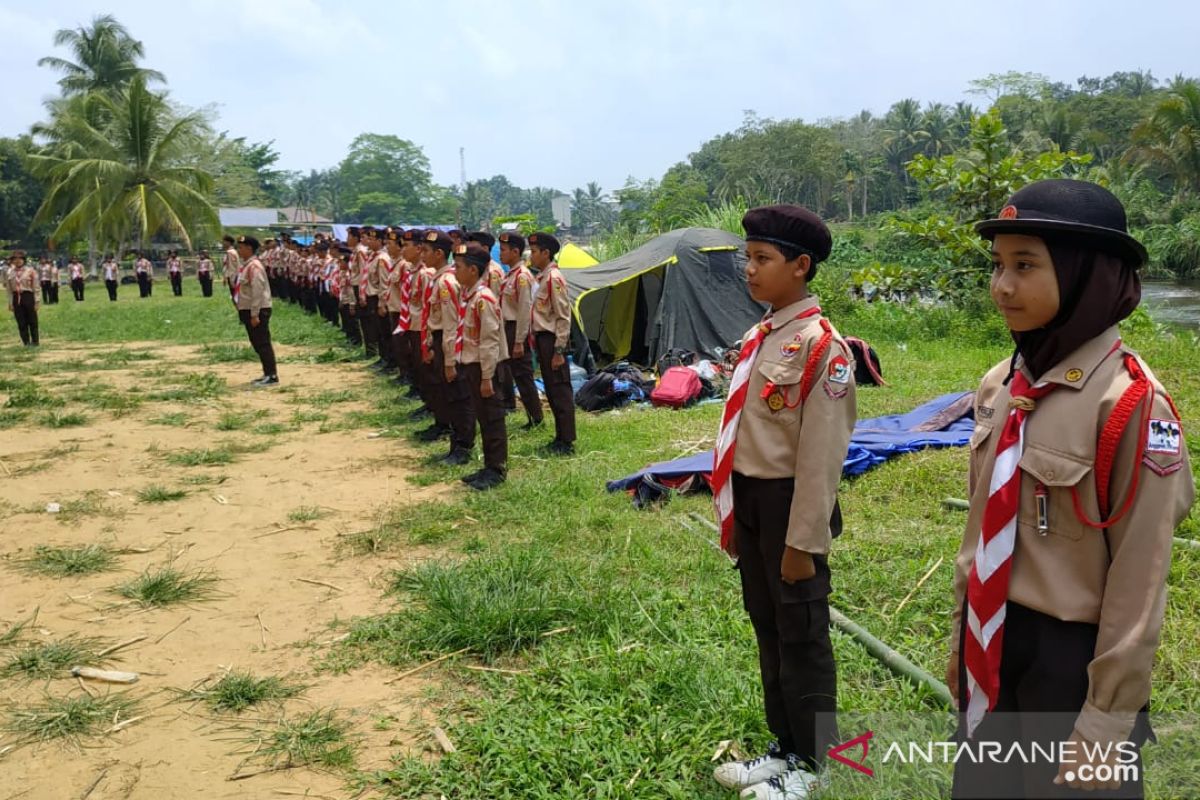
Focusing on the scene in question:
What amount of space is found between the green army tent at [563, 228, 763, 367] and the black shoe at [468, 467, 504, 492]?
446cm

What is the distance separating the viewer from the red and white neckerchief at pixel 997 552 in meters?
1.64

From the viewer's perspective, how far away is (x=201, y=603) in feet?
14.4

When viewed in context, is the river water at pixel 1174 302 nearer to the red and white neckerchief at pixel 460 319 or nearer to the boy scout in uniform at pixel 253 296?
the red and white neckerchief at pixel 460 319

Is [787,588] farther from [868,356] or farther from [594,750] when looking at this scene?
[868,356]

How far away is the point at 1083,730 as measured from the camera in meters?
1.50

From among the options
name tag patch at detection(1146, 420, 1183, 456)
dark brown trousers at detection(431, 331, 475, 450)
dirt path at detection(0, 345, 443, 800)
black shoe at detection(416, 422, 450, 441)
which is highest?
name tag patch at detection(1146, 420, 1183, 456)

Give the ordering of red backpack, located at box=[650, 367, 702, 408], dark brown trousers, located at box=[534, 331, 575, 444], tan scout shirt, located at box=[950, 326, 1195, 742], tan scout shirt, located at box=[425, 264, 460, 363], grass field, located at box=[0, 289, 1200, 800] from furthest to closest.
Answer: red backpack, located at box=[650, 367, 702, 408] → dark brown trousers, located at box=[534, 331, 575, 444] → tan scout shirt, located at box=[425, 264, 460, 363] → grass field, located at box=[0, 289, 1200, 800] → tan scout shirt, located at box=[950, 326, 1195, 742]

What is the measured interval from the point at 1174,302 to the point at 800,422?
20.2 meters

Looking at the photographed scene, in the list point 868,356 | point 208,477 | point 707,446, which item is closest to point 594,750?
point 707,446

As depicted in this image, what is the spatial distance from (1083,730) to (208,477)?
6.55m

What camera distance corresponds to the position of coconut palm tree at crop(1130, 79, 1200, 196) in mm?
24359

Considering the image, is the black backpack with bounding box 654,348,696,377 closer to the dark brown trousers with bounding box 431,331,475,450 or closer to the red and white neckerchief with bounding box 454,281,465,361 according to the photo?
the dark brown trousers with bounding box 431,331,475,450

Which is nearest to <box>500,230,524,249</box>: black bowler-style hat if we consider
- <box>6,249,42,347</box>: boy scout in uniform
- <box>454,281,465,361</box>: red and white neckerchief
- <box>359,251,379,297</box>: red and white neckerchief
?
<box>454,281,465,361</box>: red and white neckerchief

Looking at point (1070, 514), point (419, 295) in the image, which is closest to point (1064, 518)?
point (1070, 514)
